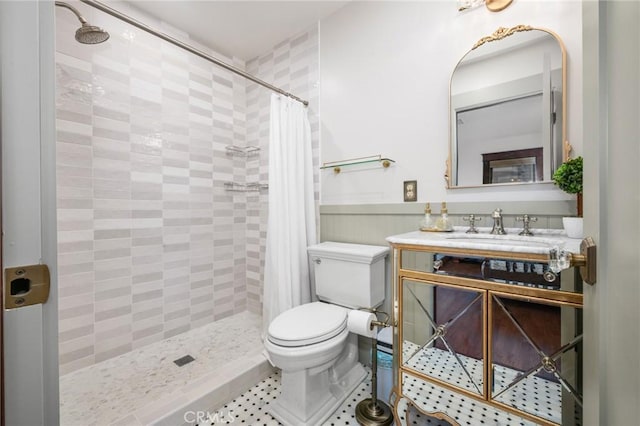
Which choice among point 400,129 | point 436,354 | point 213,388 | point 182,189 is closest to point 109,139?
point 182,189

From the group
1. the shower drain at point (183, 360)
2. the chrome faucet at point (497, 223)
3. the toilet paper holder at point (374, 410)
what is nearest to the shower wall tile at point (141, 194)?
the shower drain at point (183, 360)

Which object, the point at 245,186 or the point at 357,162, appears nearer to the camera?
the point at 357,162

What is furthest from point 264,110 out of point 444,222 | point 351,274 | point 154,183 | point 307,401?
point 307,401

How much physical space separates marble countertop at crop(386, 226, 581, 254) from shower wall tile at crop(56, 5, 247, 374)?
178cm

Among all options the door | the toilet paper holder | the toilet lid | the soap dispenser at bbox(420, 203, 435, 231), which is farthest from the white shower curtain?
the door

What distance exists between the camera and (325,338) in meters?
1.33

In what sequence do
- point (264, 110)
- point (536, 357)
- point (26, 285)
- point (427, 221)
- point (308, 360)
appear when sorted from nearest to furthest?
point (26, 285)
point (536, 357)
point (308, 360)
point (427, 221)
point (264, 110)

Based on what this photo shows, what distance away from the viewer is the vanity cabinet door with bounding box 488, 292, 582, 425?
2.77ft

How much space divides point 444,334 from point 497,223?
2.04 ft

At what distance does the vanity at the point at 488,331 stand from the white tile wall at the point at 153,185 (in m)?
1.39

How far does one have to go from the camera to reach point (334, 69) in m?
2.00

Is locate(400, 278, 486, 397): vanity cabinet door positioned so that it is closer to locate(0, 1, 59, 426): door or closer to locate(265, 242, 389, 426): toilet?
locate(265, 242, 389, 426): toilet

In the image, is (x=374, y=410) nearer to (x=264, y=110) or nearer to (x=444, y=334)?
(x=444, y=334)

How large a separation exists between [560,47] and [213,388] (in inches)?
96.3
